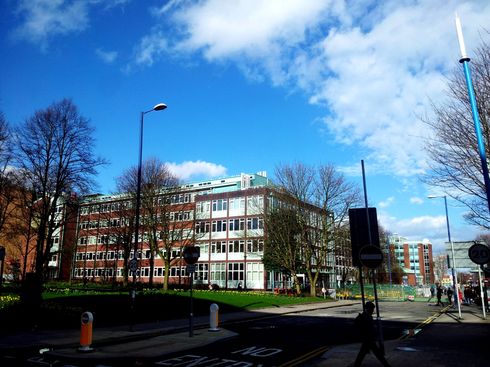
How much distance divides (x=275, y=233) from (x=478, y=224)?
2915 centimetres

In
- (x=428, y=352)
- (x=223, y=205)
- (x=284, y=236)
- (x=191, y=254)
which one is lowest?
(x=428, y=352)

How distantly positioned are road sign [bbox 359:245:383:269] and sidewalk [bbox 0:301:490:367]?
2.37 meters

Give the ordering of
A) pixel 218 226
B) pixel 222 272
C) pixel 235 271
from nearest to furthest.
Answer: pixel 235 271 → pixel 222 272 → pixel 218 226

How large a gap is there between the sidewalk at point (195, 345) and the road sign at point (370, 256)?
2.37 metres

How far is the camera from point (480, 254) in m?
13.2

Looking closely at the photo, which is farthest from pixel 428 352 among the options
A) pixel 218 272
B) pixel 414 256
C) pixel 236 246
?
pixel 414 256

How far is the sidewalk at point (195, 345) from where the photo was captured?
10.5 meters

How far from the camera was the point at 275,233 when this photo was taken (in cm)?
4622

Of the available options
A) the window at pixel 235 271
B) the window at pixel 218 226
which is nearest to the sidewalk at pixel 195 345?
the window at pixel 235 271

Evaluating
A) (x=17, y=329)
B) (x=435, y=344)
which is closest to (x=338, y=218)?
(x=435, y=344)

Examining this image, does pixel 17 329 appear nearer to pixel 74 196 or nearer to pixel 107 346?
pixel 107 346

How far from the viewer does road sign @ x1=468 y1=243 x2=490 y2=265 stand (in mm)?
13086

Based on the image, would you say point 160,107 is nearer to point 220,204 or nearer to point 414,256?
point 220,204

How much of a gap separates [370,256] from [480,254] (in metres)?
4.99
